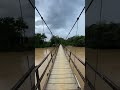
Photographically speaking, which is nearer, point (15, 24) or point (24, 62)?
point (15, 24)

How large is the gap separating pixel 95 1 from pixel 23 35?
0.81 m

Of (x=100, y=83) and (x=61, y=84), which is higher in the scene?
(x=100, y=83)

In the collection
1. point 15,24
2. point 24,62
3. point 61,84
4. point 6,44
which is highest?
point 15,24

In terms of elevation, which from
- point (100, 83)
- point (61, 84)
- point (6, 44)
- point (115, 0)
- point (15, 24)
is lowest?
point (61, 84)

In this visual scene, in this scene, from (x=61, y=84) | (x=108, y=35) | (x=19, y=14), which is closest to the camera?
(x=108, y=35)

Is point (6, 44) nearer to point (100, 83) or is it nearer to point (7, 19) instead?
point (7, 19)

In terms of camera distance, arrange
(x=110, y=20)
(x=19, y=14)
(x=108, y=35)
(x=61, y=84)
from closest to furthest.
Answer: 1. (x=108, y=35)
2. (x=19, y=14)
3. (x=110, y=20)
4. (x=61, y=84)

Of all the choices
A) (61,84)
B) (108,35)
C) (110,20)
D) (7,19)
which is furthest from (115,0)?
(61,84)

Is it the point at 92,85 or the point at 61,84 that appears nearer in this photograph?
the point at 92,85

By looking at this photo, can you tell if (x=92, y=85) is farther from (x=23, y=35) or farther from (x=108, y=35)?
(x=23, y=35)

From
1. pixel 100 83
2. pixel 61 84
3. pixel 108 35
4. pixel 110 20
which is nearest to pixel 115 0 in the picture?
pixel 110 20

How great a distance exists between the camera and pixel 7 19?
256 cm

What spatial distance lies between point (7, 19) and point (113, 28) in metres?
1.00

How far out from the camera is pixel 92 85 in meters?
2.87
